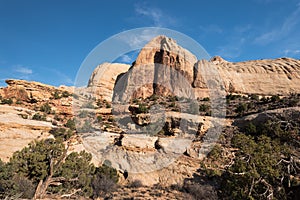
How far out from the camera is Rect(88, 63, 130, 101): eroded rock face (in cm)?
4288

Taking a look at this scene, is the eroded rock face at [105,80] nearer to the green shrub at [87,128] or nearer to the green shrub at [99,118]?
the green shrub at [99,118]

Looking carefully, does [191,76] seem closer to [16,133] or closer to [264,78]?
[264,78]

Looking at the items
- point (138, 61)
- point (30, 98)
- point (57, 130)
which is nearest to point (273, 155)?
point (57, 130)

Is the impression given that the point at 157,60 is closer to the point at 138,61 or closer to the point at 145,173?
the point at 138,61

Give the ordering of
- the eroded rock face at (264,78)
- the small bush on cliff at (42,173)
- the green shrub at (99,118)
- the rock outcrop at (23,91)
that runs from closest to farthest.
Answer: the small bush on cliff at (42,173), the green shrub at (99,118), the rock outcrop at (23,91), the eroded rock face at (264,78)

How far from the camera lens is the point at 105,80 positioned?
4656 centimetres

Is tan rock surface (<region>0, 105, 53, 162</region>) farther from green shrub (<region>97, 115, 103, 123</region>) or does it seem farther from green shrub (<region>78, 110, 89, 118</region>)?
green shrub (<region>78, 110, 89, 118</region>)

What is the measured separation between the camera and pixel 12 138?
1553 cm

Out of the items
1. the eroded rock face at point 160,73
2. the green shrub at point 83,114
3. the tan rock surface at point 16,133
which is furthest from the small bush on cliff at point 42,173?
the eroded rock face at point 160,73

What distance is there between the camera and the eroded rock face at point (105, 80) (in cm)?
4288

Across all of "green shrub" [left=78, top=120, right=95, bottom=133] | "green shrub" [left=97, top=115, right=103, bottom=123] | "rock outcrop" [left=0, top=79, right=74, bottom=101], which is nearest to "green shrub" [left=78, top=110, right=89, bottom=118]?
"green shrub" [left=97, top=115, right=103, bottom=123]

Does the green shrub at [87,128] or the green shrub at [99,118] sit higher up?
the green shrub at [99,118]

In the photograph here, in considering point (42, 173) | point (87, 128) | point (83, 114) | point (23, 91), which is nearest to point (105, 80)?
point (23, 91)

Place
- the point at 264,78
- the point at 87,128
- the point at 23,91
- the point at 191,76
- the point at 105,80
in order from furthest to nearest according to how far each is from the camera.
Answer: the point at 105,80
the point at 264,78
the point at 191,76
the point at 23,91
the point at 87,128
